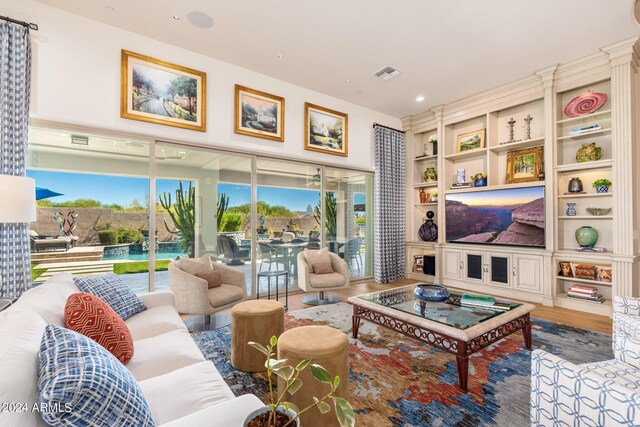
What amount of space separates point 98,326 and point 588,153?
5.51 m

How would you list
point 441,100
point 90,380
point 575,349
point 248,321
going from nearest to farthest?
1. point 90,380
2. point 248,321
3. point 575,349
4. point 441,100

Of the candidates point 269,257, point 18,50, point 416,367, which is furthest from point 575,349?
point 18,50

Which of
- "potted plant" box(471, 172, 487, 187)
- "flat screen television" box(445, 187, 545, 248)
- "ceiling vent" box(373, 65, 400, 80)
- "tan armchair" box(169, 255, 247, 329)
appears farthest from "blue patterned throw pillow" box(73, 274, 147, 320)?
"potted plant" box(471, 172, 487, 187)

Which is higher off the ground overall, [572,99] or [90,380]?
[572,99]

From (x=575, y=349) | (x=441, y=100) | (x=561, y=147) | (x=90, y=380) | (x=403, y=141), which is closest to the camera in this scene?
(x=90, y=380)

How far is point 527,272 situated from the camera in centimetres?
426

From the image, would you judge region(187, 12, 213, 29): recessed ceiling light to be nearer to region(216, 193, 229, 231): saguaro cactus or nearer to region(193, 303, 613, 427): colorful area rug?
region(216, 193, 229, 231): saguaro cactus

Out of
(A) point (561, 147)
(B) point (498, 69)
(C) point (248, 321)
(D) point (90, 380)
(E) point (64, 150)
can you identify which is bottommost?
(C) point (248, 321)

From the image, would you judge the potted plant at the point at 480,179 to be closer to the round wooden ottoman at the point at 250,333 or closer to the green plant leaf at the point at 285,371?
the round wooden ottoman at the point at 250,333

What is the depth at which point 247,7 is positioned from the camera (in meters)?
2.90

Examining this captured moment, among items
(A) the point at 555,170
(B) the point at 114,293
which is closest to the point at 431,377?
(B) the point at 114,293

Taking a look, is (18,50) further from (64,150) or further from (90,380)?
(90,380)

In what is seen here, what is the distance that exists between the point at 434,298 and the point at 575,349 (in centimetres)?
136

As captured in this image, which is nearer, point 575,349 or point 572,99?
point 575,349
